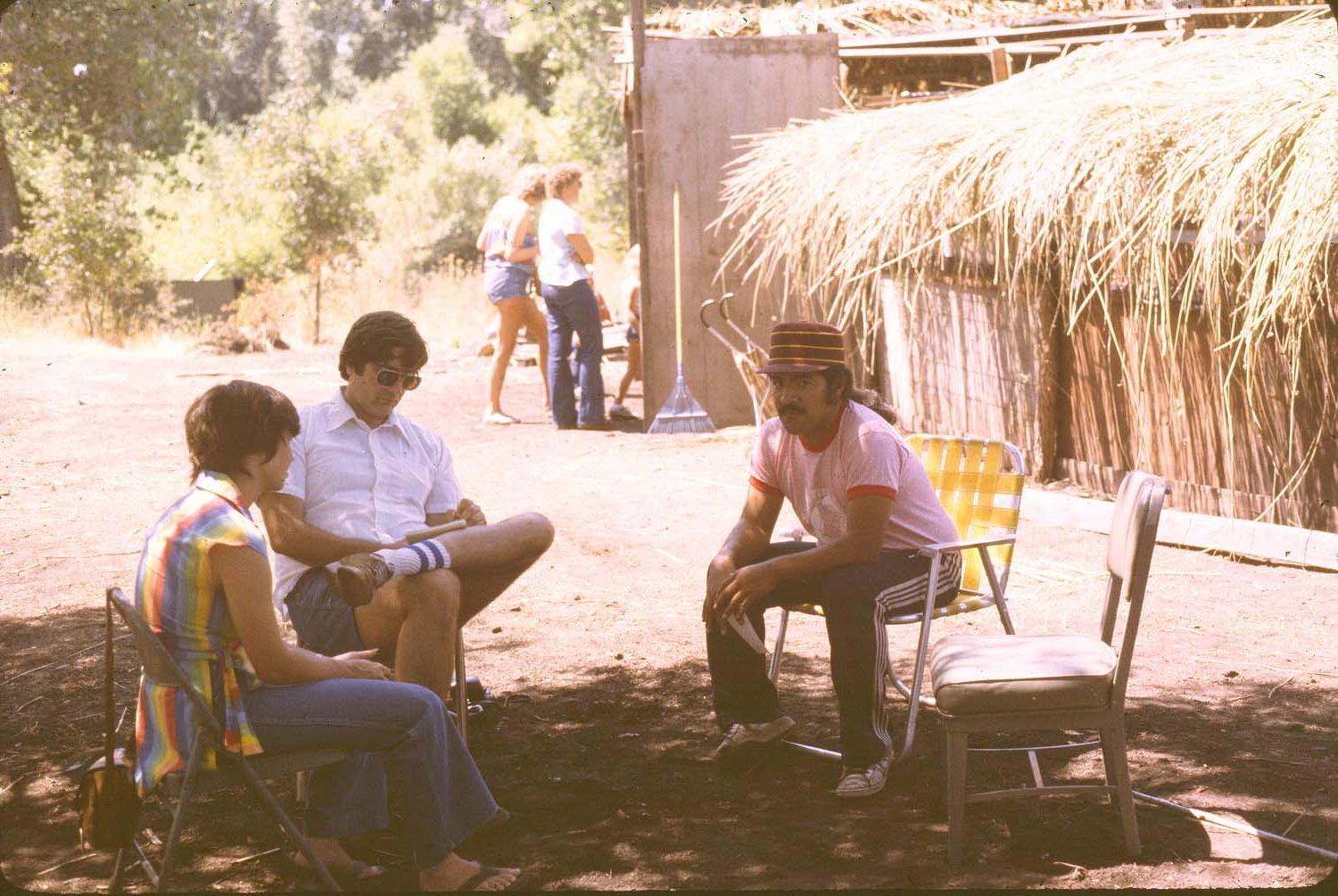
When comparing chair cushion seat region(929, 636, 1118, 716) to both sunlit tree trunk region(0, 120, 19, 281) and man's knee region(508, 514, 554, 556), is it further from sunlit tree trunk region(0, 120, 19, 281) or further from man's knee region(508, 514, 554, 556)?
sunlit tree trunk region(0, 120, 19, 281)

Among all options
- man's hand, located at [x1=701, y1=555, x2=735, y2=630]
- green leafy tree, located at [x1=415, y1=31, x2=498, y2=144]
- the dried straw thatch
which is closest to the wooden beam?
the dried straw thatch

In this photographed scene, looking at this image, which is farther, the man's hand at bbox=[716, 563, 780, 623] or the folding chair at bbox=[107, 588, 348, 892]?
the man's hand at bbox=[716, 563, 780, 623]

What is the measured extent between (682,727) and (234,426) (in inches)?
85.1

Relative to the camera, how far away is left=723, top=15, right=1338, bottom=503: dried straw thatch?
22.4 feet

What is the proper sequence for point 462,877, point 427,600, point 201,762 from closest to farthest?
point 201,762 < point 462,877 < point 427,600

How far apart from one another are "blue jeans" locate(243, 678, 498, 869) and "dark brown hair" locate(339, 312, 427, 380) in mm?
1158

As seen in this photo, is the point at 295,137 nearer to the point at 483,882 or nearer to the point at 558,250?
the point at 558,250

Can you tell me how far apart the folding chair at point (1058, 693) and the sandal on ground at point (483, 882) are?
1108 millimetres

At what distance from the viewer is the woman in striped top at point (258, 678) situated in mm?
3516

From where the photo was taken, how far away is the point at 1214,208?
22.8ft

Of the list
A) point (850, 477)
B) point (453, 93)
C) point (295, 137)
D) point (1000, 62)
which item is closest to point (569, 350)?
point (1000, 62)

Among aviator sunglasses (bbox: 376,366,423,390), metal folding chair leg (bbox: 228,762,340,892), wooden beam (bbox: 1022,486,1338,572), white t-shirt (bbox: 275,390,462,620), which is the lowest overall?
wooden beam (bbox: 1022,486,1338,572)

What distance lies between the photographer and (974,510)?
535 centimetres

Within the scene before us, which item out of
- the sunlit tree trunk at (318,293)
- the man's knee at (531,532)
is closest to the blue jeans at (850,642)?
the man's knee at (531,532)
